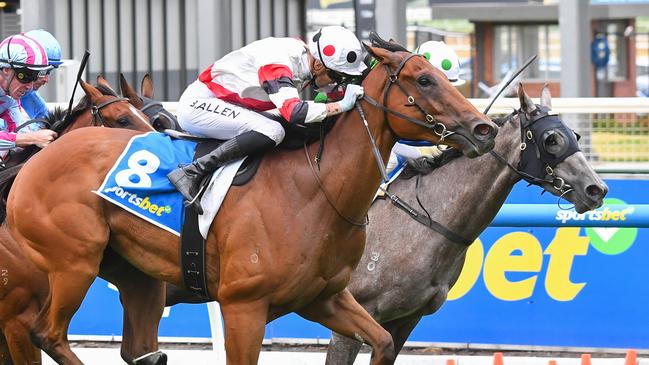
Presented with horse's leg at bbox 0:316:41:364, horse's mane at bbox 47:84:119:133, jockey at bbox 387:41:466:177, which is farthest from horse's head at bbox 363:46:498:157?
horse's leg at bbox 0:316:41:364

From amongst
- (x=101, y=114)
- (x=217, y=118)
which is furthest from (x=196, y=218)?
(x=101, y=114)

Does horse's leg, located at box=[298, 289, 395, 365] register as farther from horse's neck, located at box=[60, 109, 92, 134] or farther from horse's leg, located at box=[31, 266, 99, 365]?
horse's neck, located at box=[60, 109, 92, 134]

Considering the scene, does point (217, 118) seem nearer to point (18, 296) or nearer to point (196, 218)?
point (196, 218)

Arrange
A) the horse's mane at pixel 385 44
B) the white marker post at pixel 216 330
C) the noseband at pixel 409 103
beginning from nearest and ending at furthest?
1. the noseband at pixel 409 103
2. the horse's mane at pixel 385 44
3. the white marker post at pixel 216 330

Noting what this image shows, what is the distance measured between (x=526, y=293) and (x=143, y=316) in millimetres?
2787

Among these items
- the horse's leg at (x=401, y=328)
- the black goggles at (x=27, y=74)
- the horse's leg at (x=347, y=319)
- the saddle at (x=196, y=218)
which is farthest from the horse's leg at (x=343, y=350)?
the black goggles at (x=27, y=74)

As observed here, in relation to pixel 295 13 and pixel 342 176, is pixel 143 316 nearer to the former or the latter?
pixel 342 176

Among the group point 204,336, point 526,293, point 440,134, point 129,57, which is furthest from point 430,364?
point 129,57

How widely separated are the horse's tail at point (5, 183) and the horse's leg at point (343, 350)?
1.85 meters

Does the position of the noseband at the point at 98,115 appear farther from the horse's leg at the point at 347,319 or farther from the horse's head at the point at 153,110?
the horse's leg at the point at 347,319

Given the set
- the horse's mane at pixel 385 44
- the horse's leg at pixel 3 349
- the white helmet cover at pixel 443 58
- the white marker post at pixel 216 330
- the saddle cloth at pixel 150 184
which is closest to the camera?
the horse's mane at pixel 385 44

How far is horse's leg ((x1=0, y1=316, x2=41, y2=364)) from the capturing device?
21.6 ft

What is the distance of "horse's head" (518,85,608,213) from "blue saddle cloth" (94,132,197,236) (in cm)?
180

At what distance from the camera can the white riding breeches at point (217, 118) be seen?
5852mm
